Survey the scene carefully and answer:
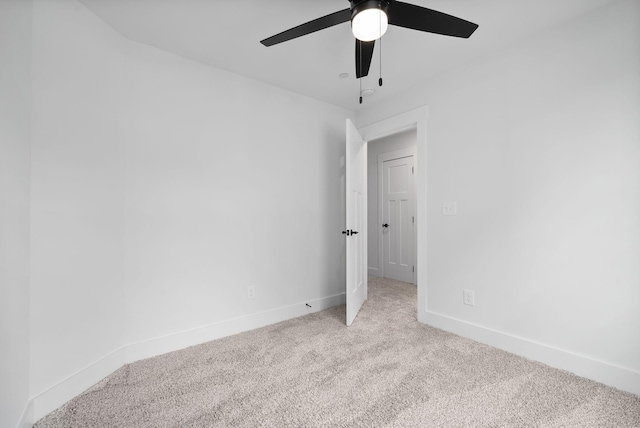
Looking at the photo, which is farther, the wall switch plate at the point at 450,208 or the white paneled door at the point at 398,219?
the white paneled door at the point at 398,219

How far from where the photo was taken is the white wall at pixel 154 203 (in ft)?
5.08

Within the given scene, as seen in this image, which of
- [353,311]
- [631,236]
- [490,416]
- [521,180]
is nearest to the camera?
[490,416]

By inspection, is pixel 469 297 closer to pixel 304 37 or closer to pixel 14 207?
pixel 304 37

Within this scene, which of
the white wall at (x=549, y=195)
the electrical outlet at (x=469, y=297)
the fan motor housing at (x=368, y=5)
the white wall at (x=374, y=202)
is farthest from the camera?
the white wall at (x=374, y=202)

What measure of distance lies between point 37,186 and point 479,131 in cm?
299

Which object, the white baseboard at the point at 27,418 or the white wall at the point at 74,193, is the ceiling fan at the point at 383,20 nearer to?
the white wall at the point at 74,193

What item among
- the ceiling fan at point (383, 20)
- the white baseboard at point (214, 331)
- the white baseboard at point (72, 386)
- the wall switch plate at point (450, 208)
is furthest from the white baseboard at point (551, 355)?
the white baseboard at point (72, 386)

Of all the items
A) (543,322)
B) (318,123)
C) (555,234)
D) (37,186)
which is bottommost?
(543,322)

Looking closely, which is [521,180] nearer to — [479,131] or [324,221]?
[479,131]

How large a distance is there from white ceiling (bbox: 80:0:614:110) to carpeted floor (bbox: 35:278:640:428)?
227 centimetres

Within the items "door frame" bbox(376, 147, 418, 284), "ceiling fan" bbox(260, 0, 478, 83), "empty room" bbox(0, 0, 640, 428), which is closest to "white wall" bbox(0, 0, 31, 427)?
"empty room" bbox(0, 0, 640, 428)

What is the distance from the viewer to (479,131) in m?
2.31

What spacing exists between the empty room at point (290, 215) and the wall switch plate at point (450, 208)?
0.06 feet

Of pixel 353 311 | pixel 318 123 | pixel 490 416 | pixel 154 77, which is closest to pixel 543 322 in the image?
pixel 490 416
